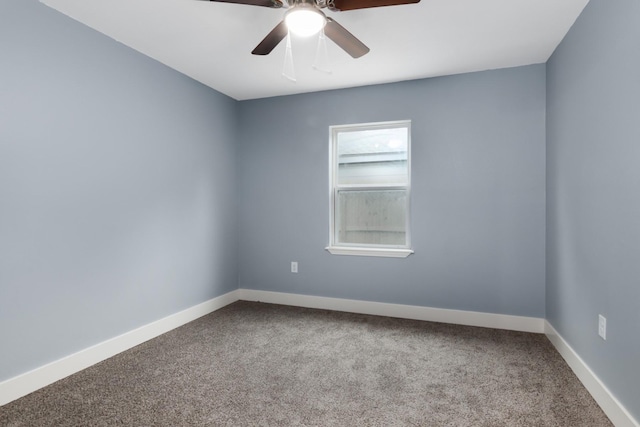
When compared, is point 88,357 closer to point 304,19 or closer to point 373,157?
point 304,19

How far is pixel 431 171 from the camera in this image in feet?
11.7

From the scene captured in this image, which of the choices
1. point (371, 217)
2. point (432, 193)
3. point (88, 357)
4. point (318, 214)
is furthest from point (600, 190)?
point (88, 357)

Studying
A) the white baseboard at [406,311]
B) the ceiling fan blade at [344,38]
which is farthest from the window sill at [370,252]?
the ceiling fan blade at [344,38]

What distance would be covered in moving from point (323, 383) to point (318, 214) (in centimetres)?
204

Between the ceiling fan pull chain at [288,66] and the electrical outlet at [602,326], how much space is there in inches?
109

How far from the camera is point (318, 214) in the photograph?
402cm

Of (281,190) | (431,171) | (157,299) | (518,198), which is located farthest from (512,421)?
(281,190)

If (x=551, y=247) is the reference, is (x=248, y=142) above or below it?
above

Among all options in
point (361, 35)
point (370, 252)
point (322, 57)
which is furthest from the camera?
point (370, 252)

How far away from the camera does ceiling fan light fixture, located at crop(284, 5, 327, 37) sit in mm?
1837

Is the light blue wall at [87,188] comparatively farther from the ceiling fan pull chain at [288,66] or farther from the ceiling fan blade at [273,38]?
the ceiling fan blade at [273,38]

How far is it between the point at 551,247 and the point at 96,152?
3697mm

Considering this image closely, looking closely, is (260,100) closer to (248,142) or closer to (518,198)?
(248,142)

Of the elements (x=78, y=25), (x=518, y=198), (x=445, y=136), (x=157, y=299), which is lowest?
(x=157, y=299)
